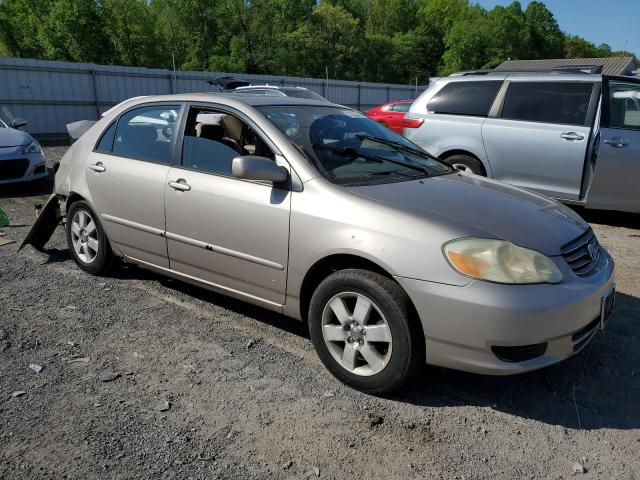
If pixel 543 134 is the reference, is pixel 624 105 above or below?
above

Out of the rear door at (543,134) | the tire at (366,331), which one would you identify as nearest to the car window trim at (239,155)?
the tire at (366,331)

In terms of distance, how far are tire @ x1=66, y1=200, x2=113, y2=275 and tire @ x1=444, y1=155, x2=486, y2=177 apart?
435 cm

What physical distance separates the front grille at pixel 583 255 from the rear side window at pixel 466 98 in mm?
4082

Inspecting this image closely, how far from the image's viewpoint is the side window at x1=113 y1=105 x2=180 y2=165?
4020mm

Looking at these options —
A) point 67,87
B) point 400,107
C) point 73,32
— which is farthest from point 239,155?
point 73,32

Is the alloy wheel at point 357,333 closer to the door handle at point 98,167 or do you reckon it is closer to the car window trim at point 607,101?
the door handle at point 98,167

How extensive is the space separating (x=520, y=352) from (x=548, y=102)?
15.9ft

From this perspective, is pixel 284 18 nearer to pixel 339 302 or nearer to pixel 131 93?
pixel 131 93

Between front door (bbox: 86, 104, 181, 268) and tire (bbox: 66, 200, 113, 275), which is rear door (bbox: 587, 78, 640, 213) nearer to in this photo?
front door (bbox: 86, 104, 181, 268)

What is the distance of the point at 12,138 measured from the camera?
8625mm

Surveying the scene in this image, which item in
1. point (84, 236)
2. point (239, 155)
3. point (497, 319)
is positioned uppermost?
point (239, 155)

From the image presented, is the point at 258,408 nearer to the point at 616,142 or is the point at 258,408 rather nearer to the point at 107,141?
the point at 107,141

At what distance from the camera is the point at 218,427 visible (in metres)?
2.69

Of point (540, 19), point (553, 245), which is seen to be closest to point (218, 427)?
point (553, 245)
